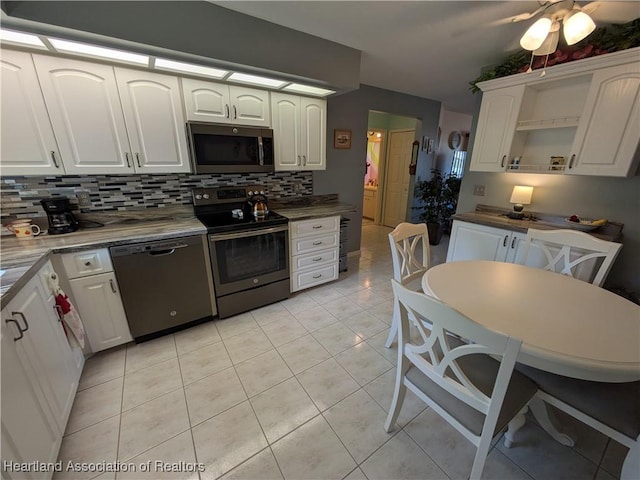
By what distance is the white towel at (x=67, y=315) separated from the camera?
1527 mm

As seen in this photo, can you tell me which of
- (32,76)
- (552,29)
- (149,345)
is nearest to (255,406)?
(149,345)

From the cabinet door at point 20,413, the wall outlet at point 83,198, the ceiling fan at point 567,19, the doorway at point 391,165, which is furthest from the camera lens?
the doorway at point 391,165

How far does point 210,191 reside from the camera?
2477 mm

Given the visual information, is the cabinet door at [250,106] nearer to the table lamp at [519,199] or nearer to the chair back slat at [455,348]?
the chair back slat at [455,348]

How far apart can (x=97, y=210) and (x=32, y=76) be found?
3.12 ft

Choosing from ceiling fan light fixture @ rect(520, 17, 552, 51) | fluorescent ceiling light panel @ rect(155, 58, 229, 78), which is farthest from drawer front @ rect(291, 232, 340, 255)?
ceiling fan light fixture @ rect(520, 17, 552, 51)

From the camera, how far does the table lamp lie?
8.36ft

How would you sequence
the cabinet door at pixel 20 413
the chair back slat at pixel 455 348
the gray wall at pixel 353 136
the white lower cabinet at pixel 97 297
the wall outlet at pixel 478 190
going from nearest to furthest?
the chair back slat at pixel 455 348, the cabinet door at pixel 20 413, the white lower cabinet at pixel 97 297, the wall outlet at pixel 478 190, the gray wall at pixel 353 136

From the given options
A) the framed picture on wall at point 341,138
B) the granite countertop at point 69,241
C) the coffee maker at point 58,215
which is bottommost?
the granite countertop at point 69,241

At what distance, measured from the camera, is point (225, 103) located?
2223mm

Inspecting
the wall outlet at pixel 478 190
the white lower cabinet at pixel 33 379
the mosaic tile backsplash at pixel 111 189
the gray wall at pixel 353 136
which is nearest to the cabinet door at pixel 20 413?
the white lower cabinet at pixel 33 379

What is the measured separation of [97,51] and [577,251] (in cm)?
372

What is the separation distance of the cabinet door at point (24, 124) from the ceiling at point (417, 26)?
1277 mm

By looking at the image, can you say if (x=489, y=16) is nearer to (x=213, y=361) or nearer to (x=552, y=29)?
(x=552, y=29)
